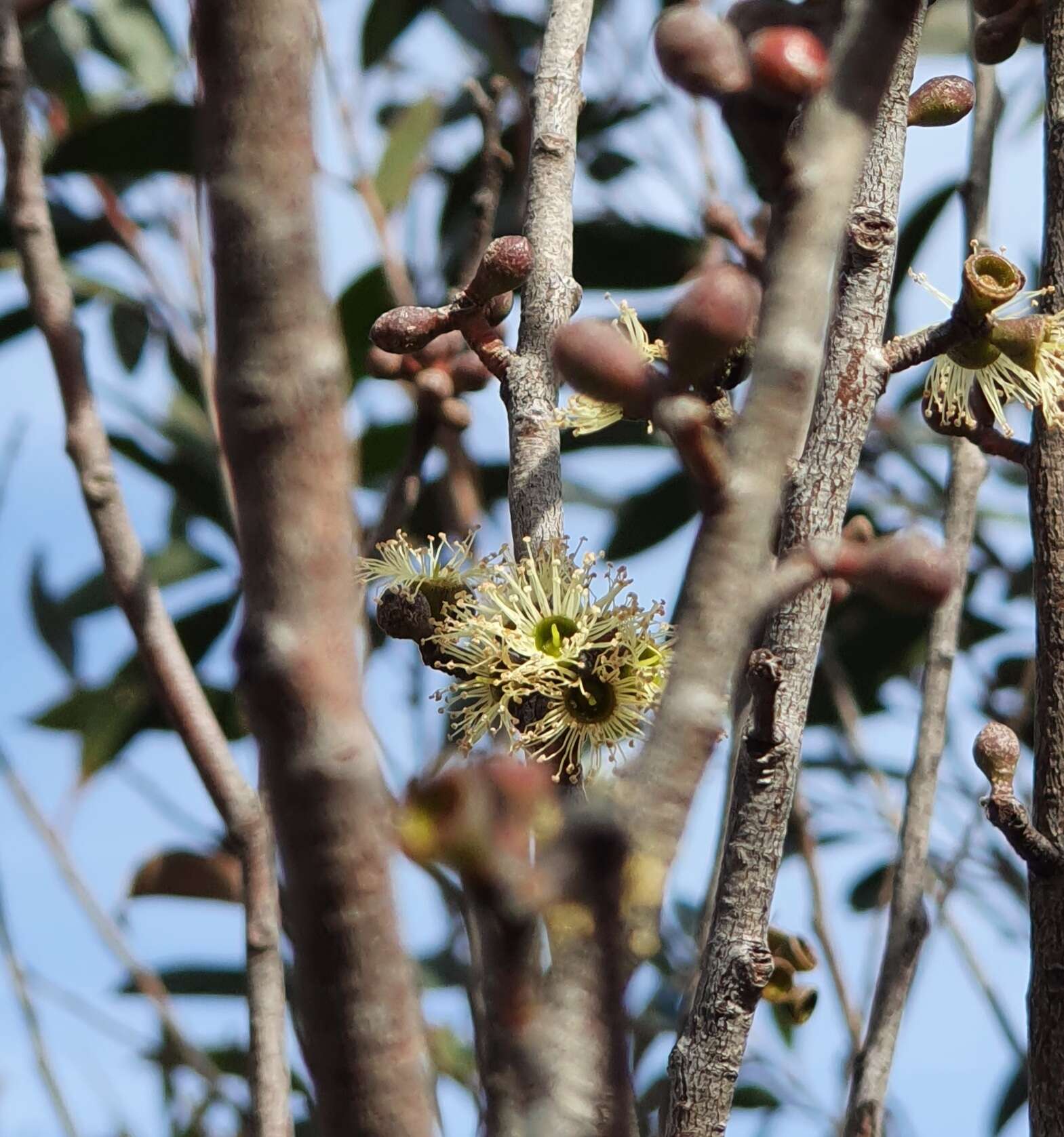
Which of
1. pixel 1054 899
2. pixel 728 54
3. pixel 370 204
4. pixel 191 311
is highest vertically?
pixel 370 204

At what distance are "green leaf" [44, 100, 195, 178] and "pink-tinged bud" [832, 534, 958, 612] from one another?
5.17 feet

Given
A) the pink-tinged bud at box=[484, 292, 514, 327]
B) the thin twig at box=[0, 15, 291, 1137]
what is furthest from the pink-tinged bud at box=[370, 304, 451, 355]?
the thin twig at box=[0, 15, 291, 1137]

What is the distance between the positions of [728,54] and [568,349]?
6.2 inches

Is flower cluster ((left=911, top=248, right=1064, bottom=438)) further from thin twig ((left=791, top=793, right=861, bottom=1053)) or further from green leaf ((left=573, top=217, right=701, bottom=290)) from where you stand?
green leaf ((left=573, top=217, right=701, bottom=290))

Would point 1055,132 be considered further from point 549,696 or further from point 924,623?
point 924,623

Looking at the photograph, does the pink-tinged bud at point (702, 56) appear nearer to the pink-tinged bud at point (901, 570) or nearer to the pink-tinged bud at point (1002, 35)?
the pink-tinged bud at point (901, 570)

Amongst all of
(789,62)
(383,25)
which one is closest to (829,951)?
(789,62)

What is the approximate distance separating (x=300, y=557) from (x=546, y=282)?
574mm

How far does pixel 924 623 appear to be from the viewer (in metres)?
2.16

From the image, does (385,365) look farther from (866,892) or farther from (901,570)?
(866,892)

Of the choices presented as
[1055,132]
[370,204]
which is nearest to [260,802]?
[1055,132]

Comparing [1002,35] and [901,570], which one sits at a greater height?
[1002,35]

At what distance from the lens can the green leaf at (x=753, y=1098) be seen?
202 centimetres

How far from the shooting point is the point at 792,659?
695 mm
